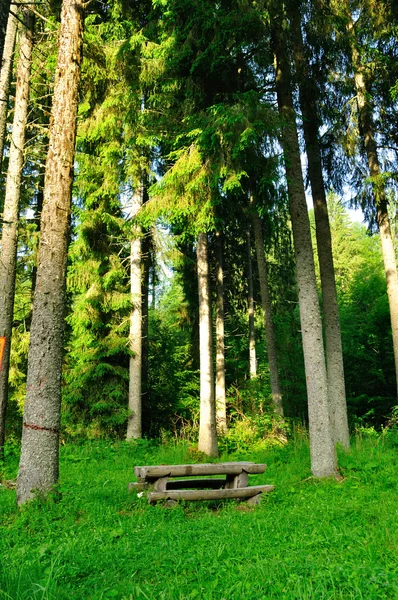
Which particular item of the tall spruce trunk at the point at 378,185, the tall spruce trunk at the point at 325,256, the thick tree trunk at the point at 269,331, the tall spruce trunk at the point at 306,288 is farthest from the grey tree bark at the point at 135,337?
the tall spruce trunk at the point at 378,185

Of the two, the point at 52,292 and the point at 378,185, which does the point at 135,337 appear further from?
the point at 378,185

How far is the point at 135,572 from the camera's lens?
3.57m

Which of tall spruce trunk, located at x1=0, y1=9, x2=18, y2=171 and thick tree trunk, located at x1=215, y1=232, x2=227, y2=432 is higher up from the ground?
tall spruce trunk, located at x1=0, y1=9, x2=18, y2=171

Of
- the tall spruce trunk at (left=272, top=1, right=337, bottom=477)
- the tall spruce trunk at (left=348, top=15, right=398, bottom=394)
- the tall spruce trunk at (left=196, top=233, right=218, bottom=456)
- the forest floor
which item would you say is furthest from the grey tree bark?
the tall spruce trunk at (left=348, top=15, right=398, bottom=394)

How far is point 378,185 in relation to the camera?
36.2 ft

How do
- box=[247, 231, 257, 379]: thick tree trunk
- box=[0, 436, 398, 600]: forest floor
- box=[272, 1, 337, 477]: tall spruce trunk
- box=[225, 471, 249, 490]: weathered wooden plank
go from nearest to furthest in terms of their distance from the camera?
box=[0, 436, 398, 600]: forest floor, box=[225, 471, 249, 490]: weathered wooden plank, box=[272, 1, 337, 477]: tall spruce trunk, box=[247, 231, 257, 379]: thick tree trunk

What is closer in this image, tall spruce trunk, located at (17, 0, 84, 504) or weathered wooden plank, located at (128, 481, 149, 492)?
tall spruce trunk, located at (17, 0, 84, 504)

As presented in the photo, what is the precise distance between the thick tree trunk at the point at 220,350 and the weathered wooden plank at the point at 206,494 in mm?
6920

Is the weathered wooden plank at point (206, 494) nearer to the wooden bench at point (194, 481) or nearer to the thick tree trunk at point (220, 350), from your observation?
the wooden bench at point (194, 481)

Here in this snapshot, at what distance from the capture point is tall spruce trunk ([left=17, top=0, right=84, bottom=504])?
5773 mm

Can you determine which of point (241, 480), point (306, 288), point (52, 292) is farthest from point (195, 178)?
point (241, 480)

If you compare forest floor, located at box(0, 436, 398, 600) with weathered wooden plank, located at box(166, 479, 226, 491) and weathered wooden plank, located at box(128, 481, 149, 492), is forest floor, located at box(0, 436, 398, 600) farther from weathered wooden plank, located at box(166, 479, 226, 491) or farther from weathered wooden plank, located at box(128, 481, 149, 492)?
weathered wooden plank, located at box(166, 479, 226, 491)

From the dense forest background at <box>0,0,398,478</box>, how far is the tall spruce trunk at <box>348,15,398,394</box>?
0.06 m

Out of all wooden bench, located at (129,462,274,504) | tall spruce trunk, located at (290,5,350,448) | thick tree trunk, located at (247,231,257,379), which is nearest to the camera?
wooden bench, located at (129,462,274,504)
